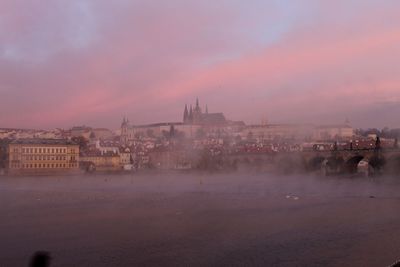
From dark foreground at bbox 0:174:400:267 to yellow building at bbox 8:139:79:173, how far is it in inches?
616

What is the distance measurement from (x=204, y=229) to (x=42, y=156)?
26.0 meters

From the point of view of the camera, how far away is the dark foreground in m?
8.30

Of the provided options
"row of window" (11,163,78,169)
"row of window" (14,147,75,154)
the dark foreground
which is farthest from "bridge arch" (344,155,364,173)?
"row of window" (14,147,75,154)

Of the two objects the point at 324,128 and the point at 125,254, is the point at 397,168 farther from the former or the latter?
the point at 125,254

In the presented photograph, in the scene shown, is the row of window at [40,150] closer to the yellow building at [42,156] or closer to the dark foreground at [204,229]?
the yellow building at [42,156]

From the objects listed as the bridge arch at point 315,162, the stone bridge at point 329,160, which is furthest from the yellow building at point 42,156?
the bridge arch at point 315,162

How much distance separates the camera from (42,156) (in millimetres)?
34656

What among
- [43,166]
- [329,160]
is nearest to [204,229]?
[329,160]

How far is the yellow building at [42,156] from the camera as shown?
33.2 m

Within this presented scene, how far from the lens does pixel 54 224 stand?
11672 mm

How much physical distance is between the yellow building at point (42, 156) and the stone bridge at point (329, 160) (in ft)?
35.9

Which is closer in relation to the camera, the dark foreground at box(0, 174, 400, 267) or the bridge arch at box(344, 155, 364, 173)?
the dark foreground at box(0, 174, 400, 267)

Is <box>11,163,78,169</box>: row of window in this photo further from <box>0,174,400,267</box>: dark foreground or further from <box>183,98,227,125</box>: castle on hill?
<box>183,98,227,125</box>: castle on hill

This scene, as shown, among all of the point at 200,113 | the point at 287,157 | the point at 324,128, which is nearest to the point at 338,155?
the point at 287,157
